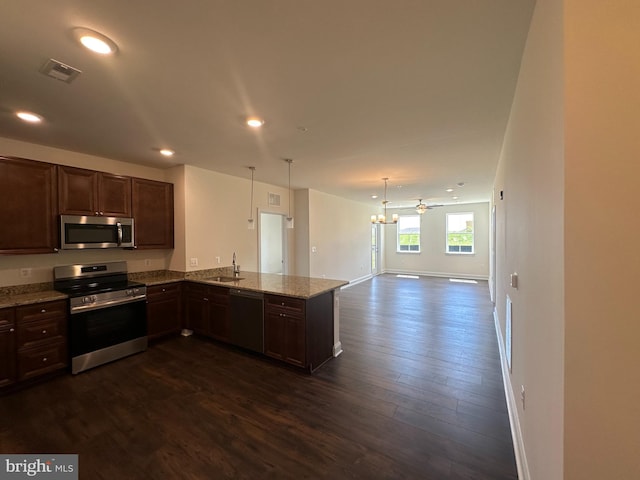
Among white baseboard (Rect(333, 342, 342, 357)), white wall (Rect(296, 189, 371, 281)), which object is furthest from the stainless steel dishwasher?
white wall (Rect(296, 189, 371, 281))

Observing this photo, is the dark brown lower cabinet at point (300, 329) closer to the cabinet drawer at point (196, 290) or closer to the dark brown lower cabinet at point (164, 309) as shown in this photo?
the cabinet drawer at point (196, 290)

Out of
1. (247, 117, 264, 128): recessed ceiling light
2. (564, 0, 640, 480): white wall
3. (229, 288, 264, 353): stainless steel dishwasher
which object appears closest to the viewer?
(564, 0, 640, 480): white wall

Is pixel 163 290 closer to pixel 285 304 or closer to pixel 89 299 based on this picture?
pixel 89 299

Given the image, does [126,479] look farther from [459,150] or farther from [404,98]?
[459,150]

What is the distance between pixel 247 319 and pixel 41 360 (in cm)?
221

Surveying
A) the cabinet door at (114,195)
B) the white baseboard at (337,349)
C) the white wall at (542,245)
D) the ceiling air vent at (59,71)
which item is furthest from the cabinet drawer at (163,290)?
the white wall at (542,245)

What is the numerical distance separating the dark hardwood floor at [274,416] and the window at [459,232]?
22.3 ft

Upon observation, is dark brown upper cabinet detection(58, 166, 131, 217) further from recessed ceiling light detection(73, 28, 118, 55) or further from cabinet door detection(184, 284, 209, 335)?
recessed ceiling light detection(73, 28, 118, 55)

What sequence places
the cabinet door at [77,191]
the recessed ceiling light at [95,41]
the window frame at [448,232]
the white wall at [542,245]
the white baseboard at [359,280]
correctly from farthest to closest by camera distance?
the window frame at [448,232] < the white baseboard at [359,280] < the cabinet door at [77,191] < the recessed ceiling light at [95,41] < the white wall at [542,245]

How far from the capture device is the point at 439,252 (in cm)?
1025

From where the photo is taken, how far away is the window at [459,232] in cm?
977

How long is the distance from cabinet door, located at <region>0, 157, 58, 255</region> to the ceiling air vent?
1.79 m

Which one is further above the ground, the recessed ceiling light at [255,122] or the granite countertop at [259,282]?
the recessed ceiling light at [255,122]

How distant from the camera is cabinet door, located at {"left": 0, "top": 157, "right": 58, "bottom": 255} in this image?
2.88 m
